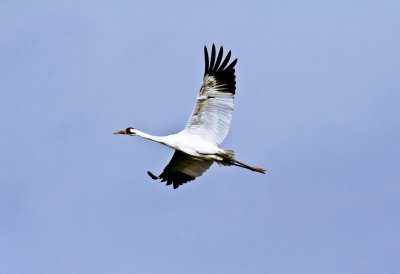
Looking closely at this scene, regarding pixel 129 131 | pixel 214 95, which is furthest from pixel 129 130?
pixel 214 95

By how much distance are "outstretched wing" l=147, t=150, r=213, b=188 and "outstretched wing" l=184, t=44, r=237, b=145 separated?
6.02ft

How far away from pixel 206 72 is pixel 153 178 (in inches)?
163

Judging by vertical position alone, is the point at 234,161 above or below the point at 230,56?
below

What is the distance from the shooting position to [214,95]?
125 ft

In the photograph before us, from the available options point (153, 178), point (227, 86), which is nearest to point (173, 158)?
point (153, 178)

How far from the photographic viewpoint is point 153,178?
1572 inches

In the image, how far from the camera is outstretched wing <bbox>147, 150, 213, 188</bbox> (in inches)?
1574

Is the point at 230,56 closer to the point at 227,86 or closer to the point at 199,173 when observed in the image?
the point at 227,86

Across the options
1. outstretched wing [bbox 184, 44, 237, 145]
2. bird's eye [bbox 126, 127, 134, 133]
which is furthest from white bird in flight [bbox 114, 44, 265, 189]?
bird's eye [bbox 126, 127, 134, 133]

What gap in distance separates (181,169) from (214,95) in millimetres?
3526

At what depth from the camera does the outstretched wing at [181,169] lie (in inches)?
1574

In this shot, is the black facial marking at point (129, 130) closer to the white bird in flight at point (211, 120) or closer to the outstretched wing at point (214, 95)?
the white bird in flight at point (211, 120)

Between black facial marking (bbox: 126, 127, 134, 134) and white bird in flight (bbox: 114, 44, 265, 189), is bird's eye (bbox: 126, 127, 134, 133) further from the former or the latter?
white bird in flight (bbox: 114, 44, 265, 189)

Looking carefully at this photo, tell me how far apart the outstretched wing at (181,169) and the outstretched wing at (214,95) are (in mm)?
1835
